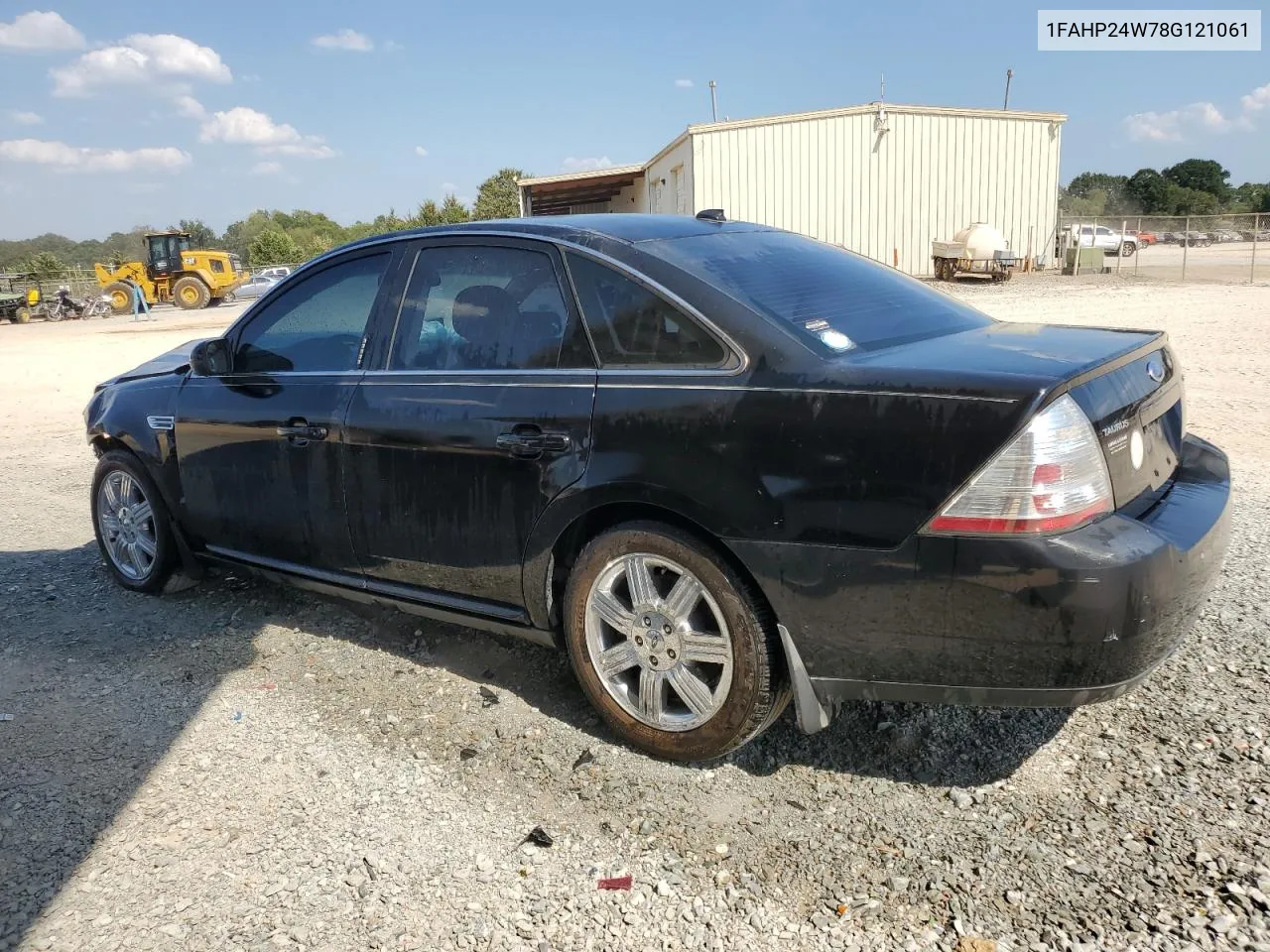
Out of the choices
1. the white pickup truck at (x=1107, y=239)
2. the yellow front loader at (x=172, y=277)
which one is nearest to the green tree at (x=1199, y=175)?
the white pickup truck at (x=1107, y=239)

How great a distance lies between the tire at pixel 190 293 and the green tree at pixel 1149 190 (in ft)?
228

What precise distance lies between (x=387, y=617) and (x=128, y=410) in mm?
1714

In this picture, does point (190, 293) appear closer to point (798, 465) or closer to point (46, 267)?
point (46, 267)

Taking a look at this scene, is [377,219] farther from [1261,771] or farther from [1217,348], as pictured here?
[1261,771]

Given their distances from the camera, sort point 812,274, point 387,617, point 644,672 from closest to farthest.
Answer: point 644,672 → point 812,274 → point 387,617

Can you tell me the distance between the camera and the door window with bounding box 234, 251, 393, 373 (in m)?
3.96

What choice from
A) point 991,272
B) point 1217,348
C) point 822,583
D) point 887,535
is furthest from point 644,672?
point 991,272

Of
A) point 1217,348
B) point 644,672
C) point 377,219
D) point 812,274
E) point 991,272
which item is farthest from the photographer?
point 377,219

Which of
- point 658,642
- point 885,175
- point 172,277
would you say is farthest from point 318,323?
point 172,277

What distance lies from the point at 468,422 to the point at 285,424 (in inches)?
41.7

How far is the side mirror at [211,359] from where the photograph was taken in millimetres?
4352

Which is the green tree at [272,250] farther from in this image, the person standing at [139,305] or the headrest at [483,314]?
the headrest at [483,314]

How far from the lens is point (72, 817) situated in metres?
3.02

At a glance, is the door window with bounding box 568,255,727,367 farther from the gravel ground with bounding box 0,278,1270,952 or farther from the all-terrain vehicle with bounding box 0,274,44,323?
the all-terrain vehicle with bounding box 0,274,44,323
